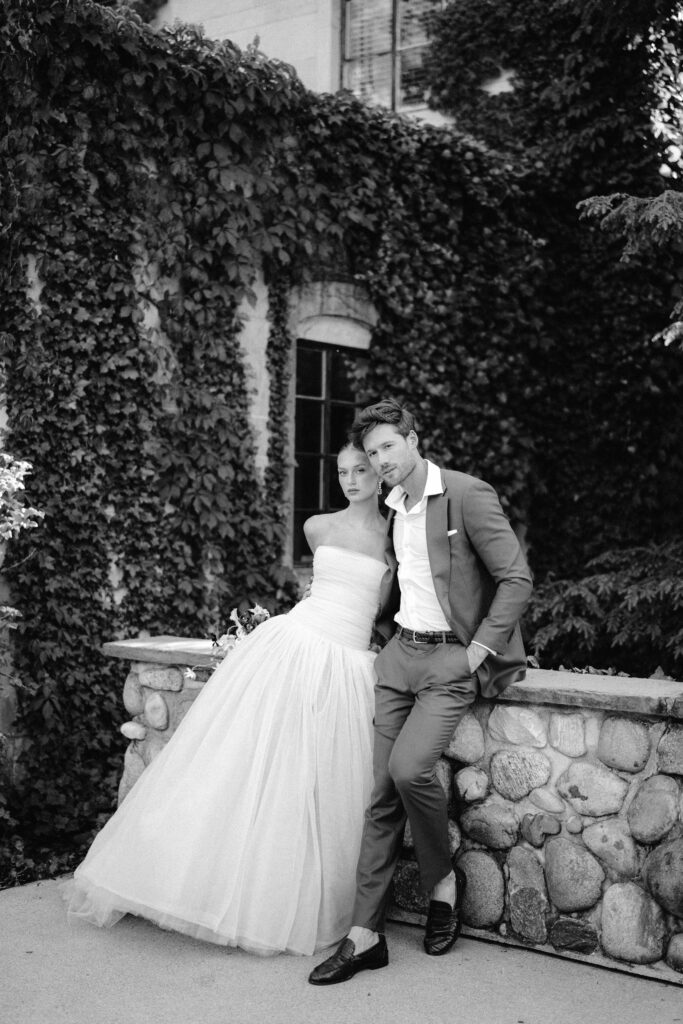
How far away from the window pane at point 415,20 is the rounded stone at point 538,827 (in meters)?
7.70

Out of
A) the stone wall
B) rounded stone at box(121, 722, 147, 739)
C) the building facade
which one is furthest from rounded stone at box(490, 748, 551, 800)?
the building facade

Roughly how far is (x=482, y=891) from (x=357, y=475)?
5.28ft

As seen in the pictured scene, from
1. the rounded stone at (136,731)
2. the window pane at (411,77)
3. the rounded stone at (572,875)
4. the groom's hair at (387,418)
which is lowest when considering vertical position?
the rounded stone at (572,875)

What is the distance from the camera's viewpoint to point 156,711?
481 centimetres

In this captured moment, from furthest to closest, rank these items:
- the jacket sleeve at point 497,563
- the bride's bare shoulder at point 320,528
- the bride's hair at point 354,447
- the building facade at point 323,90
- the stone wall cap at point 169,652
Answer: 1. the building facade at point 323,90
2. the stone wall cap at point 169,652
3. the bride's bare shoulder at point 320,528
4. the bride's hair at point 354,447
5. the jacket sleeve at point 497,563

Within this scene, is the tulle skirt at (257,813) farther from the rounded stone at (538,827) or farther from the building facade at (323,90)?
the building facade at (323,90)

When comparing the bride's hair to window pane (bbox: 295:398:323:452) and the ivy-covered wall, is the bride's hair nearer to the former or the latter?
the ivy-covered wall

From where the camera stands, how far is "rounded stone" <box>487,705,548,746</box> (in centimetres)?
374

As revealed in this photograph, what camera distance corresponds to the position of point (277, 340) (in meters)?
7.21

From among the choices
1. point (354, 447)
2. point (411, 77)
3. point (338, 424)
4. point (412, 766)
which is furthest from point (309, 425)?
point (412, 766)

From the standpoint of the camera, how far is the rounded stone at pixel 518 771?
12.2 ft

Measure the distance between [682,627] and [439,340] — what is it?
9.54ft

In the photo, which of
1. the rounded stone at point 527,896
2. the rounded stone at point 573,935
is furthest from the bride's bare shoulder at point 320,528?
the rounded stone at point 573,935

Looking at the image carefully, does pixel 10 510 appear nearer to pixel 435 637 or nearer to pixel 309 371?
pixel 435 637
